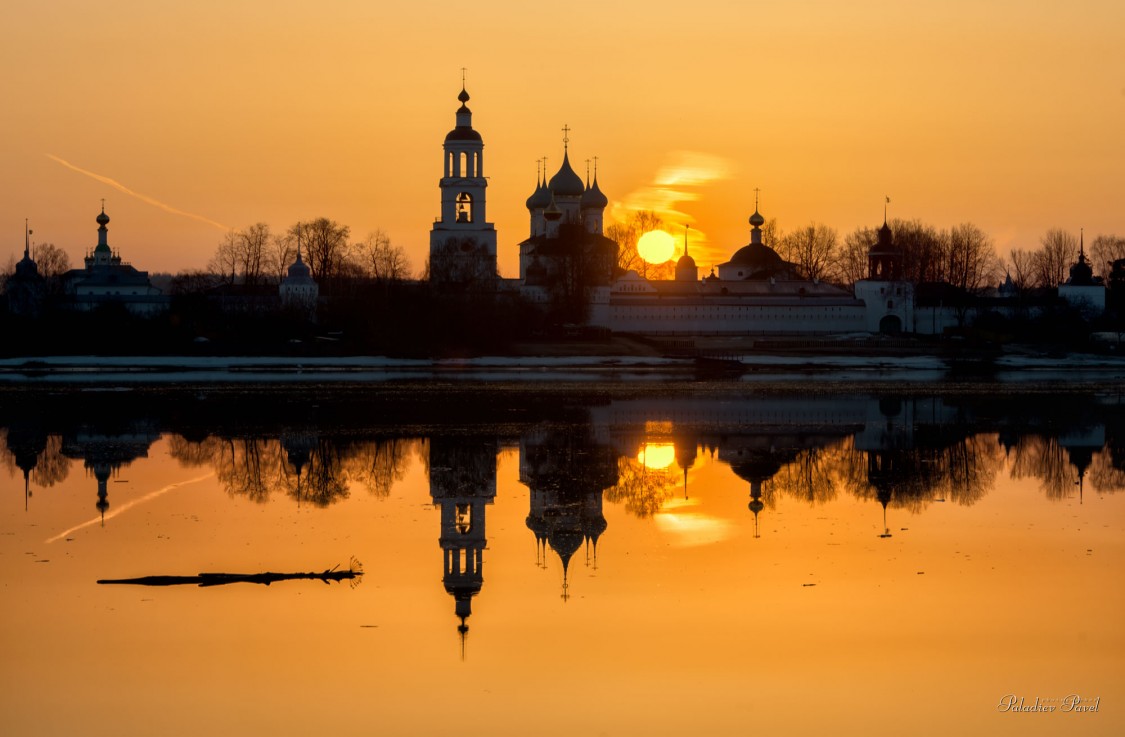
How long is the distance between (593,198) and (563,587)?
68.4 meters

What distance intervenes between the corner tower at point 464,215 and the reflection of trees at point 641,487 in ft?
152

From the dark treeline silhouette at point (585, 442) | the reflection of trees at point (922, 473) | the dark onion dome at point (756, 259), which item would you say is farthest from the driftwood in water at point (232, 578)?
the dark onion dome at point (756, 259)

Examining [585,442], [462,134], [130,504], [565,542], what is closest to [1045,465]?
[585,442]

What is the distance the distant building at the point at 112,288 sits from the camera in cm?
7806

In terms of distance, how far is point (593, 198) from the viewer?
81.7 meters

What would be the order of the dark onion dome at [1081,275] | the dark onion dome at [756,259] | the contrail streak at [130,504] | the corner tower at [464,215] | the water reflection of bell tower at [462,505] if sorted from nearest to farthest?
the water reflection of bell tower at [462,505] < the contrail streak at [130,504] < the corner tower at [464,215] < the dark onion dome at [1081,275] < the dark onion dome at [756,259]

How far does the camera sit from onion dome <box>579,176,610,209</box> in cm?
8162

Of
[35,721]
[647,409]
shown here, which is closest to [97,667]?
[35,721]

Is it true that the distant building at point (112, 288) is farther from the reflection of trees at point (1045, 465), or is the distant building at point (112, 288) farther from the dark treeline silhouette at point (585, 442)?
the reflection of trees at point (1045, 465)

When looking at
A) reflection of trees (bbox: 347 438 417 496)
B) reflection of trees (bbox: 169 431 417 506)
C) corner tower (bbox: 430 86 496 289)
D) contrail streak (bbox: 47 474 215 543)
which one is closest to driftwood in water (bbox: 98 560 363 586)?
contrail streak (bbox: 47 474 215 543)

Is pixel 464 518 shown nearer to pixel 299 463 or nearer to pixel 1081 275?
pixel 299 463

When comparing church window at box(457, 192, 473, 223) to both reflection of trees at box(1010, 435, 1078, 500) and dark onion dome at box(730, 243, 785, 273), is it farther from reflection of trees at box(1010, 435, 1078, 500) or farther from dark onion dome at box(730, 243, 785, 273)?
reflection of trees at box(1010, 435, 1078, 500)

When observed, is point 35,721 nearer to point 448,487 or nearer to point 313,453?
point 448,487

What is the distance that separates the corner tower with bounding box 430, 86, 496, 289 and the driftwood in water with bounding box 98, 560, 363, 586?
54.5 m
